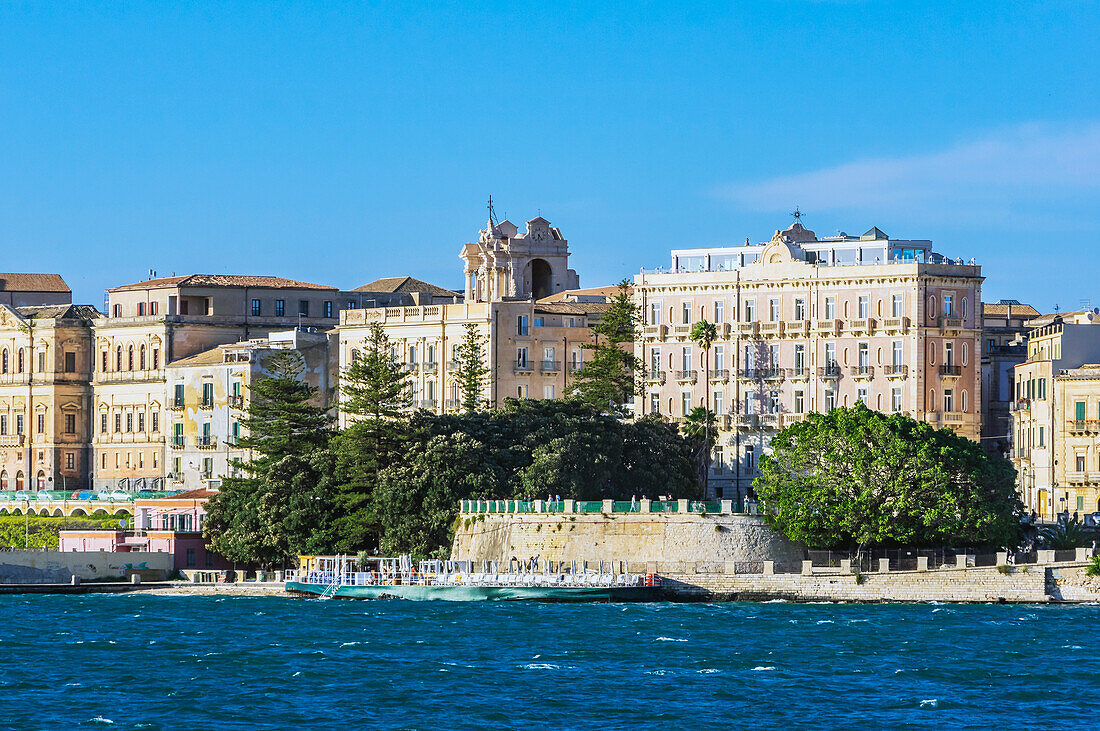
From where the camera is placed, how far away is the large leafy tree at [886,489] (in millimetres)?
88625

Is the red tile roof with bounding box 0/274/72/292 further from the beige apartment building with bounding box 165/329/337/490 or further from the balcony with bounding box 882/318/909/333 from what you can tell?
the balcony with bounding box 882/318/909/333

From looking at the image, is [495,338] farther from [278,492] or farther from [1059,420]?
[1059,420]

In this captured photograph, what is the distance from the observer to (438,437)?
97.4 metres

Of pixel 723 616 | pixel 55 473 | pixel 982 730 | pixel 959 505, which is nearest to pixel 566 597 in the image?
pixel 723 616

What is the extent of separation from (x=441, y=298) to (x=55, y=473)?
23646 millimetres

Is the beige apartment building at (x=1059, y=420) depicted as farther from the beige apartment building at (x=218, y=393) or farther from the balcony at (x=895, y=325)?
the beige apartment building at (x=218, y=393)

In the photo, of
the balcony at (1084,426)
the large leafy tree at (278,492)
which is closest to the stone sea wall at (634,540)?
the large leafy tree at (278,492)

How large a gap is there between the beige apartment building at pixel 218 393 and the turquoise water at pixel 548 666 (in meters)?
34.9

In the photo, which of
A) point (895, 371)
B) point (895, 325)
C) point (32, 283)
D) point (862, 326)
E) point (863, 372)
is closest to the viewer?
point (895, 325)

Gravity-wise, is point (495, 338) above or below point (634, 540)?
above

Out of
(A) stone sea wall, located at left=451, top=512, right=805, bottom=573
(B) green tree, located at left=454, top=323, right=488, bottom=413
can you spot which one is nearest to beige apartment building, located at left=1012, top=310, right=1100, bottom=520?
(A) stone sea wall, located at left=451, top=512, right=805, bottom=573

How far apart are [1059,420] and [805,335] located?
1177 centimetres

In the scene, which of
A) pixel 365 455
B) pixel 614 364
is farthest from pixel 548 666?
pixel 614 364

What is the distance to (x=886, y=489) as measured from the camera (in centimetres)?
8919
